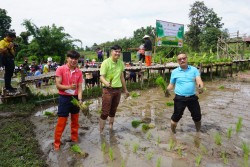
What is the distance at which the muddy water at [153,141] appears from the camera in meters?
3.72

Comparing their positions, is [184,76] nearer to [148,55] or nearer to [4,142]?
[4,142]

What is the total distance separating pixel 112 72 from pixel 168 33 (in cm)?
961

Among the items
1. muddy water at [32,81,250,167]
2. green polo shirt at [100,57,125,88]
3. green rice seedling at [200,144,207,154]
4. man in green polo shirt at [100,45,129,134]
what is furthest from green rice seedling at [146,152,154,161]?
green polo shirt at [100,57,125,88]

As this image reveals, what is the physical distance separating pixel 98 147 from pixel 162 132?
4.91 feet

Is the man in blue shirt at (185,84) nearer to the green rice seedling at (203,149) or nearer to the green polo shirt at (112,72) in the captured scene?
the green rice seedling at (203,149)

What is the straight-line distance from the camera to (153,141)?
4.57 m

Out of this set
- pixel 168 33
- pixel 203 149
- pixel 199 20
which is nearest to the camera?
pixel 203 149

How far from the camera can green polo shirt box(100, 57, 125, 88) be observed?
4.30 metres

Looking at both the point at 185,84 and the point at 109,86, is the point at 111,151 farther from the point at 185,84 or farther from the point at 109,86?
the point at 185,84

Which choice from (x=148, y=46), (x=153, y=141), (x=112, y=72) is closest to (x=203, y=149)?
(x=153, y=141)

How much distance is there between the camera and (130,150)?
13.6 feet

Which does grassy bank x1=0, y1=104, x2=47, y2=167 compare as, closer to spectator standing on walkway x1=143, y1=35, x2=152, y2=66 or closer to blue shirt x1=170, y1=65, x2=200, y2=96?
blue shirt x1=170, y1=65, x2=200, y2=96

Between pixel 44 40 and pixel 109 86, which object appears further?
pixel 44 40

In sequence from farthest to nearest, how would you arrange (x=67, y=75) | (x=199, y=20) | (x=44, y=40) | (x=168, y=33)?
(x=199, y=20) < (x=44, y=40) < (x=168, y=33) < (x=67, y=75)
